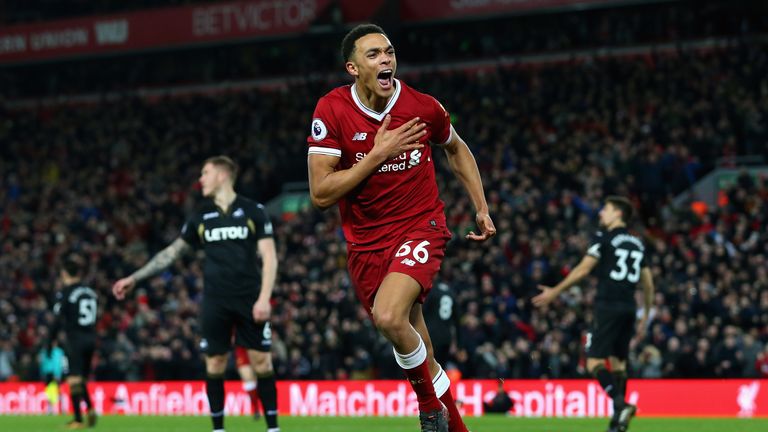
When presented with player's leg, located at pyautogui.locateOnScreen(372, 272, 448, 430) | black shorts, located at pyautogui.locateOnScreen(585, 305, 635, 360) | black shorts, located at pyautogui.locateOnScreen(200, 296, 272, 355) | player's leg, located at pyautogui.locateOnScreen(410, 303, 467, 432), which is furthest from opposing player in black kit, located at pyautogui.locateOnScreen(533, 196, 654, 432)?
player's leg, located at pyautogui.locateOnScreen(372, 272, 448, 430)

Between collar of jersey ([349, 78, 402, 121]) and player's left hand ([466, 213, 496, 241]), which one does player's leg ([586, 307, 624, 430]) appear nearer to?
player's left hand ([466, 213, 496, 241])

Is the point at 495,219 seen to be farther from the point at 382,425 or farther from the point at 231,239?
the point at 231,239

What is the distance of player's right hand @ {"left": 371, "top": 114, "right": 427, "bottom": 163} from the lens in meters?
7.43

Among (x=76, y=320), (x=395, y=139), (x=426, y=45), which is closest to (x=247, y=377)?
(x=76, y=320)

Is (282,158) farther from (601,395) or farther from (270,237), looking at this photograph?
(270,237)

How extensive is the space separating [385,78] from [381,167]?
539 millimetres

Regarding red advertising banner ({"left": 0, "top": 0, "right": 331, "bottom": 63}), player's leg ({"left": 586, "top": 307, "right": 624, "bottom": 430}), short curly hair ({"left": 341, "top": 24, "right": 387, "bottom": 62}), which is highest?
red advertising banner ({"left": 0, "top": 0, "right": 331, "bottom": 63})

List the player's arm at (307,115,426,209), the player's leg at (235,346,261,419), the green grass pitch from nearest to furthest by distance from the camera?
the player's arm at (307,115,426,209), the green grass pitch, the player's leg at (235,346,261,419)

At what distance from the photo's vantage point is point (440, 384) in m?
7.93

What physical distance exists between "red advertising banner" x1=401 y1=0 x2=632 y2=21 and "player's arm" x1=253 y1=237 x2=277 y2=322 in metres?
17.0

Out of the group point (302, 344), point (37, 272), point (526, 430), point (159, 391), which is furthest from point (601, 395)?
point (37, 272)

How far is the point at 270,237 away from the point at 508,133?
54.4ft

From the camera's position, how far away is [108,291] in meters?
27.4

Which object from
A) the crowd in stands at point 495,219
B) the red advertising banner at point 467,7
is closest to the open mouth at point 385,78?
the crowd in stands at point 495,219
